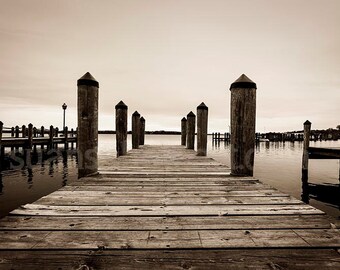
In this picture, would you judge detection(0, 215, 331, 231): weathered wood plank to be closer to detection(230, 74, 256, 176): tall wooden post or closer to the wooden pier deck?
the wooden pier deck

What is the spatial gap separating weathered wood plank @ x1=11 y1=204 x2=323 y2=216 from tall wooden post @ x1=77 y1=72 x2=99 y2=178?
1595 millimetres

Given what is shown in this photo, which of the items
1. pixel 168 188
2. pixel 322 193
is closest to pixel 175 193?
pixel 168 188

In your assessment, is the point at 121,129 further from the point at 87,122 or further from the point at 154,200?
the point at 154,200

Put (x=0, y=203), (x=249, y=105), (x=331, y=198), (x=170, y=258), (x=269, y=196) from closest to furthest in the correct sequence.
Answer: (x=170, y=258) < (x=269, y=196) < (x=249, y=105) < (x=0, y=203) < (x=331, y=198)

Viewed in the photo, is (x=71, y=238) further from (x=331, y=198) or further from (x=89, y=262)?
(x=331, y=198)

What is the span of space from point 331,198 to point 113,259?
8.88 m

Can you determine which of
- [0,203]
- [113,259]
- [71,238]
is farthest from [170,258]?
[0,203]

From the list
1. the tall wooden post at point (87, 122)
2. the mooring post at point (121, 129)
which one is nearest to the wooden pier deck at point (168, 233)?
the tall wooden post at point (87, 122)

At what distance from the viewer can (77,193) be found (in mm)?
2748

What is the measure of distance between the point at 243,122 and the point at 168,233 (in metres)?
2.66

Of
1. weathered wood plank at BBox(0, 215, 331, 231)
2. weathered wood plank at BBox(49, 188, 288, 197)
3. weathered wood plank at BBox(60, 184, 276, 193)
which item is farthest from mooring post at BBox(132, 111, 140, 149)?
weathered wood plank at BBox(0, 215, 331, 231)

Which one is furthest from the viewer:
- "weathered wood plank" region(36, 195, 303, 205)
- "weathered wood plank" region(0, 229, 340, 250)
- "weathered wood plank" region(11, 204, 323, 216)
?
"weathered wood plank" region(36, 195, 303, 205)

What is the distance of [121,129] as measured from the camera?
316 inches

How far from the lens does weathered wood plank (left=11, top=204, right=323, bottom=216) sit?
206 cm
